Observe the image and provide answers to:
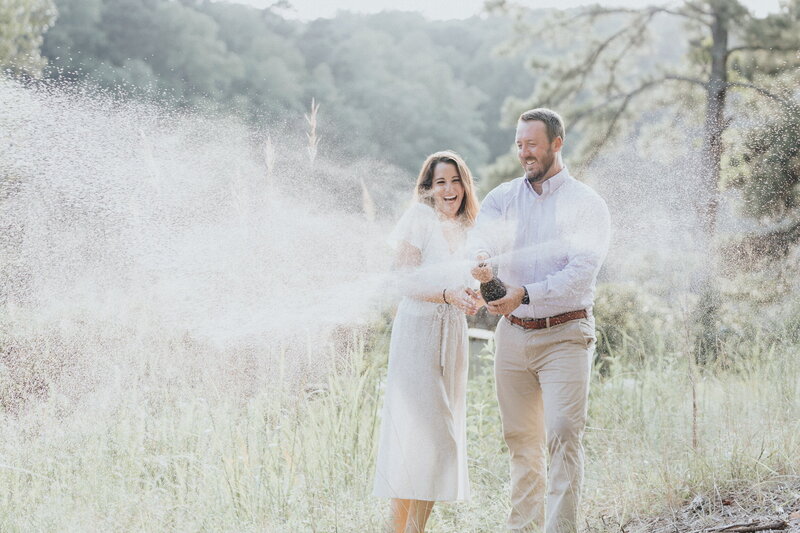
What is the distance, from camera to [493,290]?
3342 millimetres

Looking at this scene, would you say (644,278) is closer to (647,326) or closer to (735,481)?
(647,326)

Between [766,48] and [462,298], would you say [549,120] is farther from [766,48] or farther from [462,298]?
[766,48]

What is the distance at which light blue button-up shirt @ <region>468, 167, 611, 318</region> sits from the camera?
339 centimetres

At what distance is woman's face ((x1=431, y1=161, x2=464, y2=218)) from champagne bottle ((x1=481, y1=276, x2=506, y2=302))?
0.46 metres

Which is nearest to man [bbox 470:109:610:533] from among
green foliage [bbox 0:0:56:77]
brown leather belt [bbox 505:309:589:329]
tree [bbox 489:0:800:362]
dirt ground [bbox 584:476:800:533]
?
brown leather belt [bbox 505:309:589:329]

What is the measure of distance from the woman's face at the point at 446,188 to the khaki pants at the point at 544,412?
22.8 inches

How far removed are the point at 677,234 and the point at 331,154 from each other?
549 inches

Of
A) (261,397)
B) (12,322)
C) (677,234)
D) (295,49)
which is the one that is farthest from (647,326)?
(295,49)

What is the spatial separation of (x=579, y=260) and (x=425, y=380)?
834 mm

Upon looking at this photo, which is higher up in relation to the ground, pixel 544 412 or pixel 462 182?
pixel 462 182

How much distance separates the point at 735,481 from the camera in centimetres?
362

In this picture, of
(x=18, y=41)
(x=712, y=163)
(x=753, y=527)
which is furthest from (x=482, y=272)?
(x=18, y=41)

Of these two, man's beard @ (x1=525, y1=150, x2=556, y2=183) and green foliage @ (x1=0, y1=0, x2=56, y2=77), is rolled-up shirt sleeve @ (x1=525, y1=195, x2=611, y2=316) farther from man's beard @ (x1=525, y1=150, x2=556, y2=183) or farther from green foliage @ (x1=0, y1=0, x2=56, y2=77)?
green foliage @ (x1=0, y1=0, x2=56, y2=77)

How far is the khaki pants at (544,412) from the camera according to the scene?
129 inches
